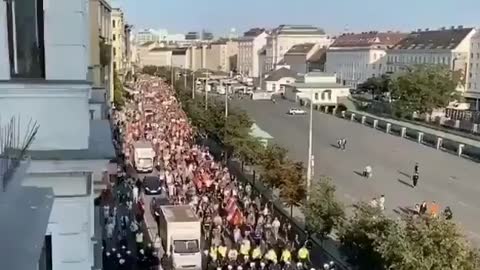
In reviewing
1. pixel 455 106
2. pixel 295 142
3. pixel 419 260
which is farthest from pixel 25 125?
pixel 455 106

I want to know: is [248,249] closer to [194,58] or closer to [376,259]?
[376,259]

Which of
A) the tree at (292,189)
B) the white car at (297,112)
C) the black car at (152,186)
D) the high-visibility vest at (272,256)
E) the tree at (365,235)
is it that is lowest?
the white car at (297,112)

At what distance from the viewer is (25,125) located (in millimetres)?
3762

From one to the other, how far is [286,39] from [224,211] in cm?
11347

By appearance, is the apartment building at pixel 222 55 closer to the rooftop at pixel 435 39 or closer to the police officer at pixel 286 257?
the rooftop at pixel 435 39

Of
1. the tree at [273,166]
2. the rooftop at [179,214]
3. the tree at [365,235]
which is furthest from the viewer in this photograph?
the tree at [273,166]

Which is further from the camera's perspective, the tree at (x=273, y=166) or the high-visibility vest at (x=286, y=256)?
the tree at (x=273, y=166)

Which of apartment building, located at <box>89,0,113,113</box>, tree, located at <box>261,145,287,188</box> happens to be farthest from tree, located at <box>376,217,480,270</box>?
tree, located at <box>261,145,287,188</box>

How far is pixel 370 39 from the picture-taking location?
10038 centimetres

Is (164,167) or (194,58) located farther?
(194,58)

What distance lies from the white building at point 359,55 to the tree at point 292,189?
77803mm

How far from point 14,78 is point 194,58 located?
15060 cm

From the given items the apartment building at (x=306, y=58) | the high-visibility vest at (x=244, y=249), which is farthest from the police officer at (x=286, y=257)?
the apartment building at (x=306, y=58)

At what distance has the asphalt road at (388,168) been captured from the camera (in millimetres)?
23484
